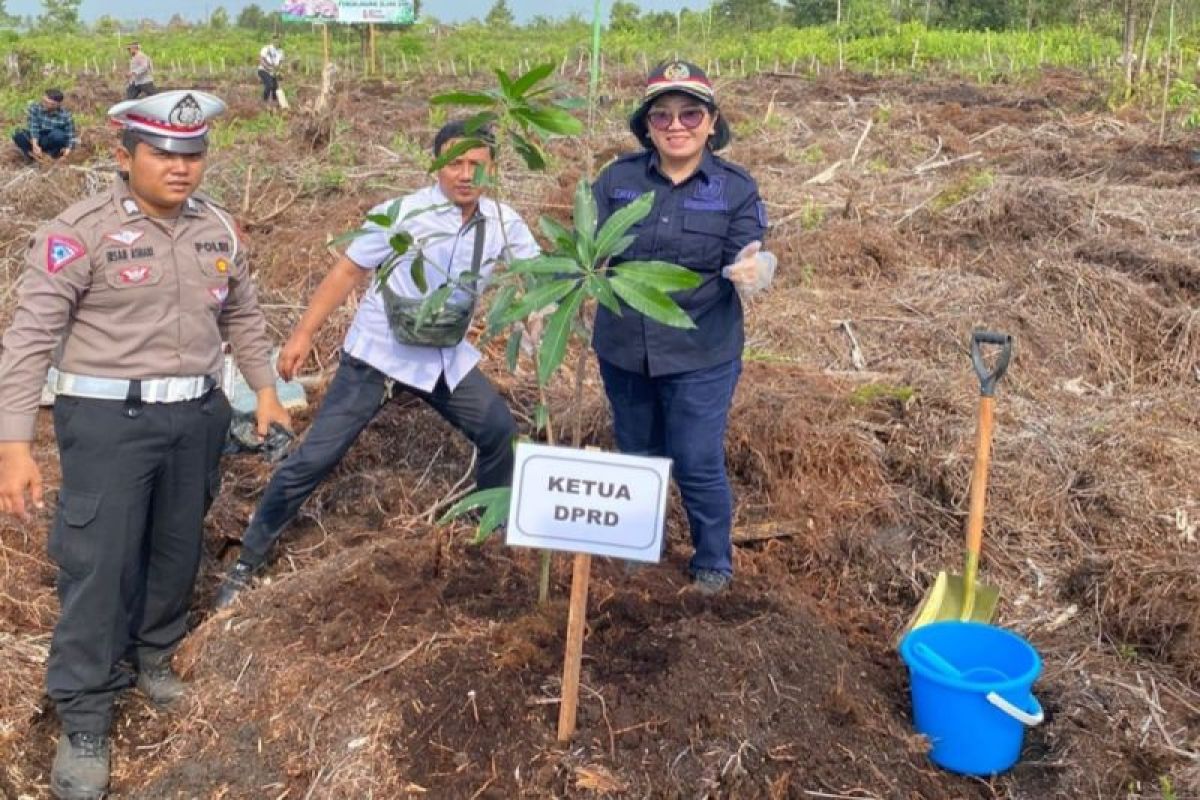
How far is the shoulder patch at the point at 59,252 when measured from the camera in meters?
2.39

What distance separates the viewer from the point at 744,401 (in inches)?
165

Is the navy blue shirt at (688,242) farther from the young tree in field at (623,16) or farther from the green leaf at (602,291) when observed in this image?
the young tree in field at (623,16)

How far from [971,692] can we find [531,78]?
5.39 ft

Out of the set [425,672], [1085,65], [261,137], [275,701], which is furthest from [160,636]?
[1085,65]

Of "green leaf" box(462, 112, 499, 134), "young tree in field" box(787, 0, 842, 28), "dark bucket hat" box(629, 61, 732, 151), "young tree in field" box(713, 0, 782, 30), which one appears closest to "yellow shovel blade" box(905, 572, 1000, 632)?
"dark bucket hat" box(629, 61, 732, 151)

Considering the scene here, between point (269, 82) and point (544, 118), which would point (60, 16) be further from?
point (544, 118)

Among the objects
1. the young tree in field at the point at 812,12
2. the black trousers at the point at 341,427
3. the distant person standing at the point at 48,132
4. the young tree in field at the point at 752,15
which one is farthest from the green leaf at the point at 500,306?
the young tree in field at the point at 752,15

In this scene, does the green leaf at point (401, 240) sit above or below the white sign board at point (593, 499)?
above

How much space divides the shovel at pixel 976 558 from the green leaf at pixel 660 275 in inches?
44.3

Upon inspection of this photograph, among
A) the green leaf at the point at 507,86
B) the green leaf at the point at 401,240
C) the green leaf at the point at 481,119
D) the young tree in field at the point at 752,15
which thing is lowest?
the green leaf at the point at 401,240

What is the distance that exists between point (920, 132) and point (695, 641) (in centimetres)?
963

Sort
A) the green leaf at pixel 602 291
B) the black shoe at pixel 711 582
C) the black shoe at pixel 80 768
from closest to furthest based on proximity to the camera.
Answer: the green leaf at pixel 602 291, the black shoe at pixel 80 768, the black shoe at pixel 711 582

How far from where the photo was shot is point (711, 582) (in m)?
3.04

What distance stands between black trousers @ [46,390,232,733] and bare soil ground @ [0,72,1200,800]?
24cm
